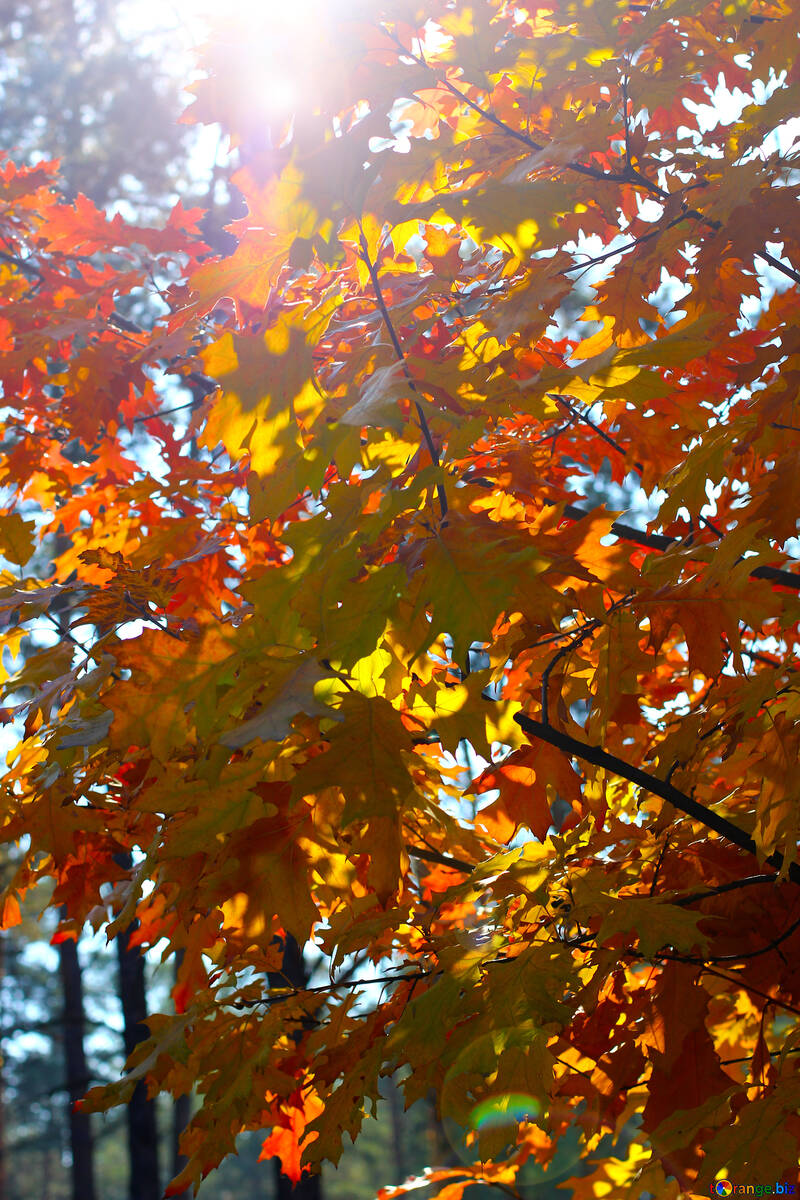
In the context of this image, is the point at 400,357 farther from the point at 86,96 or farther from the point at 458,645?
the point at 86,96

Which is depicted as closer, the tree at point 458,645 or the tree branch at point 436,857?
the tree at point 458,645

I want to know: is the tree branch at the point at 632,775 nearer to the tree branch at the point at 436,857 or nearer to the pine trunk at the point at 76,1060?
the tree branch at the point at 436,857

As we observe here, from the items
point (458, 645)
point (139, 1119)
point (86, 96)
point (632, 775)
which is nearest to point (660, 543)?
point (632, 775)

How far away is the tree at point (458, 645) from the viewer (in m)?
1.43

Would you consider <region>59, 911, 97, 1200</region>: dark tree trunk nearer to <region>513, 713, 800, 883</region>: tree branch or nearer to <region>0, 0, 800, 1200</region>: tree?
<region>0, 0, 800, 1200</region>: tree

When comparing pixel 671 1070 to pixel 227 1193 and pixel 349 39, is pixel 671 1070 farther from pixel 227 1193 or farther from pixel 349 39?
pixel 227 1193

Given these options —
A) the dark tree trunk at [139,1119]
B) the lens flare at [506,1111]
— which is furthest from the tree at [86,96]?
the lens flare at [506,1111]

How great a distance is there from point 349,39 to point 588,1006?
72.4 inches

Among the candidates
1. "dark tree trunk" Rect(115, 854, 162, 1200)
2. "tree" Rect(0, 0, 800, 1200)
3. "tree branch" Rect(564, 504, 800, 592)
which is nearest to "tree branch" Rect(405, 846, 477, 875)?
"tree" Rect(0, 0, 800, 1200)

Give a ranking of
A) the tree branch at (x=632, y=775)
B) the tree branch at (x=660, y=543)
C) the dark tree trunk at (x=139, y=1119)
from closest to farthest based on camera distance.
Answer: the tree branch at (x=632, y=775) → the tree branch at (x=660, y=543) → the dark tree trunk at (x=139, y=1119)

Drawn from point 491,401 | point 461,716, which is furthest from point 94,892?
point 491,401

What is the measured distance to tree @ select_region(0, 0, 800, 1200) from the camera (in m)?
1.43

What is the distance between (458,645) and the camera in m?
1.20

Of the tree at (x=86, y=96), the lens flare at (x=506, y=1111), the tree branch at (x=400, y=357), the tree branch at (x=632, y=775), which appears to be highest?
the tree at (x=86, y=96)
